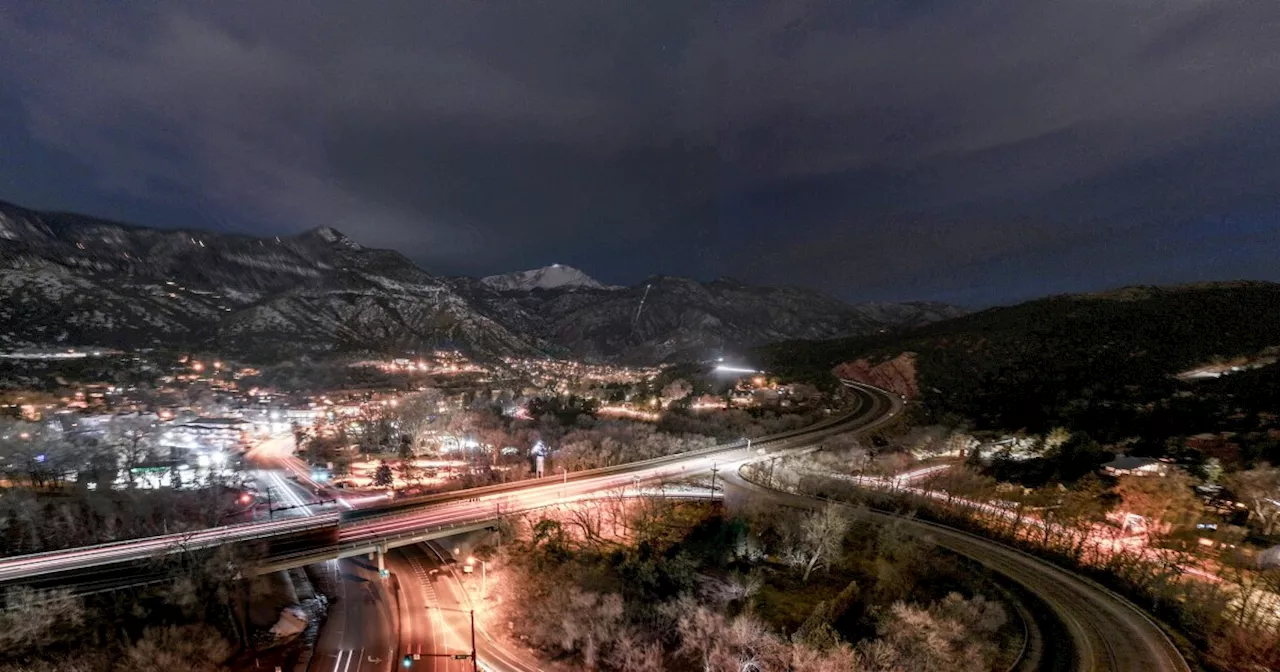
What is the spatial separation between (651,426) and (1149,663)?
55108mm

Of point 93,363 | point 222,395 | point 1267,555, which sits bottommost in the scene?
point 1267,555

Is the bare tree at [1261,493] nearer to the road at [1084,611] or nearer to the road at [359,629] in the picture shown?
the road at [1084,611]

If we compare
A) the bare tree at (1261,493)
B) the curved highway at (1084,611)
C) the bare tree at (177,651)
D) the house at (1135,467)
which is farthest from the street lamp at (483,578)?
the house at (1135,467)

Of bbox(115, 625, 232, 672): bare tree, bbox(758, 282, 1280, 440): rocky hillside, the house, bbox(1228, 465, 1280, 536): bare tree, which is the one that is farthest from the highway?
bbox(758, 282, 1280, 440): rocky hillside

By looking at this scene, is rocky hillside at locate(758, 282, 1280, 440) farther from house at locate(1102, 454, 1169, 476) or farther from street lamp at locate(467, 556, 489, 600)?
street lamp at locate(467, 556, 489, 600)

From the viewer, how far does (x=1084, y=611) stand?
2502 cm

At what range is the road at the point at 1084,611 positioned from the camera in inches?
818

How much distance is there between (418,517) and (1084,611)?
41.7 metres

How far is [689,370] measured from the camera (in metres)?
124

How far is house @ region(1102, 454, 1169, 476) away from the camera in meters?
38.3

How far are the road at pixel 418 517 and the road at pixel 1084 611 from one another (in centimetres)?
2202

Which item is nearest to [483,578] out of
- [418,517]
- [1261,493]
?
[418,517]

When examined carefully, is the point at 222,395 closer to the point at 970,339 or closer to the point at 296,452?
the point at 296,452

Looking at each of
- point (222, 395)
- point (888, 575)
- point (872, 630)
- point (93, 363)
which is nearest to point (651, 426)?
point (888, 575)
